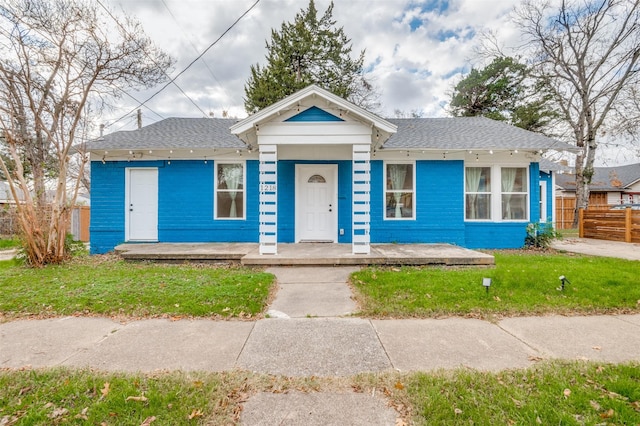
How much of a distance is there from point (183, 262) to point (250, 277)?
8.40 feet

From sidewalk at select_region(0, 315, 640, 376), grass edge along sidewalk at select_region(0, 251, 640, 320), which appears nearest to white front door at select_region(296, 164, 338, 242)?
grass edge along sidewalk at select_region(0, 251, 640, 320)

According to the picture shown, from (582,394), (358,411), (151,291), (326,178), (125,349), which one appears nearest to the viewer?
(358,411)

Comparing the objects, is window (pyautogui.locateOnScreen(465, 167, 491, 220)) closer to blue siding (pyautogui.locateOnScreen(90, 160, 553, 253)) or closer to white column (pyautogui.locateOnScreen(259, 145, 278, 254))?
blue siding (pyautogui.locateOnScreen(90, 160, 553, 253))

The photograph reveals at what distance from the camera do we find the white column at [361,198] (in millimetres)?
6715

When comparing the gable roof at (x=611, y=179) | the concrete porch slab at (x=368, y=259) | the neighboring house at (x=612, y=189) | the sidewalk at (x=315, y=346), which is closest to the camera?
the sidewalk at (x=315, y=346)

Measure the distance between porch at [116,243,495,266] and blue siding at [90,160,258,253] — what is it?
647 mm

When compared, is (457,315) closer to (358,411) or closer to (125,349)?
(358,411)

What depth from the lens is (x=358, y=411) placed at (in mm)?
2104

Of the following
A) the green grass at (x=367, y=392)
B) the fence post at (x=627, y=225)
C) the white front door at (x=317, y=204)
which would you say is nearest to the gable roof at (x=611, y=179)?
the fence post at (x=627, y=225)

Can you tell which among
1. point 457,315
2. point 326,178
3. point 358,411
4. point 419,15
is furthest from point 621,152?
point 358,411

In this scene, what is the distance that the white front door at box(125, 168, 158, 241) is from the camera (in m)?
8.78

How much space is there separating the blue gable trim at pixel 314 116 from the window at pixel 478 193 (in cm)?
497

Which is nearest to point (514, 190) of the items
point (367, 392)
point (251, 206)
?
point (251, 206)

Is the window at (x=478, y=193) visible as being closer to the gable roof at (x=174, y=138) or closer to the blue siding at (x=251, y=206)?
the blue siding at (x=251, y=206)
